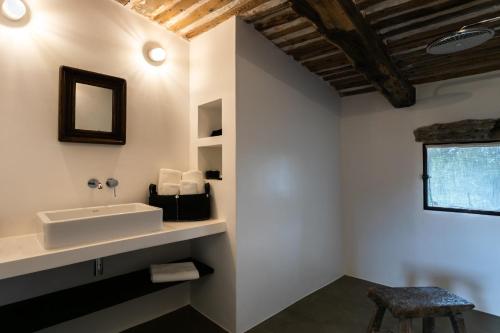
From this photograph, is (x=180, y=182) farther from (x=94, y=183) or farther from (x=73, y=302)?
(x=73, y=302)

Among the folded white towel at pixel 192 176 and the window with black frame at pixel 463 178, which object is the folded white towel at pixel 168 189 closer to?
the folded white towel at pixel 192 176

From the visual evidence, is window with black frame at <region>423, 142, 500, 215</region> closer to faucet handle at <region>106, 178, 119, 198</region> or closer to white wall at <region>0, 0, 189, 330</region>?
white wall at <region>0, 0, 189, 330</region>

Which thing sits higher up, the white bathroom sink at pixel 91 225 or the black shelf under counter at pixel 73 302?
the white bathroom sink at pixel 91 225

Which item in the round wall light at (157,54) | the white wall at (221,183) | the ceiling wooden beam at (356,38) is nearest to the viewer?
the ceiling wooden beam at (356,38)

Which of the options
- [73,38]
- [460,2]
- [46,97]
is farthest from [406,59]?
[46,97]

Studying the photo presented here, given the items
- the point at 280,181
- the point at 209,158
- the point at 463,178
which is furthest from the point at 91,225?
the point at 463,178

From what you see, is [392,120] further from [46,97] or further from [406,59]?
[46,97]

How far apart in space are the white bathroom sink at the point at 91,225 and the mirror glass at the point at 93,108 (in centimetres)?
59

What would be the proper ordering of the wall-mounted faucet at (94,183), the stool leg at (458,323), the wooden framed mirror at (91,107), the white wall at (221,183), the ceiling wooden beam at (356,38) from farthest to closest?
the white wall at (221,183) < the wall-mounted faucet at (94,183) < the wooden framed mirror at (91,107) < the stool leg at (458,323) < the ceiling wooden beam at (356,38)

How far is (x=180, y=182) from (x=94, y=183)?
618 mm

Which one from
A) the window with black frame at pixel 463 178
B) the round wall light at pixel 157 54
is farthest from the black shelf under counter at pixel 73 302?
the window with black frame at pixel 463 178

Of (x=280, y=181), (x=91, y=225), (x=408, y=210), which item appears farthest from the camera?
(x=408, y=210)

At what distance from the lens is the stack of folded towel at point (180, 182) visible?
87.4 inches

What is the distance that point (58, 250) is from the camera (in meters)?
1.43
